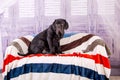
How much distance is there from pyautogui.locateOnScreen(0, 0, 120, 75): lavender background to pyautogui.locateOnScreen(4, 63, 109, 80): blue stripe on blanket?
120cm

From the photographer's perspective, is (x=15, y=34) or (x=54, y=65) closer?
(x=54, y=65)

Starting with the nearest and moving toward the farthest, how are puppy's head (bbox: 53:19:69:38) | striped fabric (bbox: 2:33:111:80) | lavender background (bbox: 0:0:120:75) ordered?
striped fabric (bbox: 2:33:111:80), puppy's head (bbox: 53:19:69:38), lavender background (bbox: 0:0:120:75)

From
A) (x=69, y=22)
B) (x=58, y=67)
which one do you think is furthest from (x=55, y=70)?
(x=69, y=22)

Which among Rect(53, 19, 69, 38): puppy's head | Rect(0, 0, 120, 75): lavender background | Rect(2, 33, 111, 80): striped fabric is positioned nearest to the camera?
Rect(2, 33, 111, 80): striped fabric

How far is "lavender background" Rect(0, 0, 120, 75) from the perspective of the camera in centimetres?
382

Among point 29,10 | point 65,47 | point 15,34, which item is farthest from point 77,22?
point 15,34

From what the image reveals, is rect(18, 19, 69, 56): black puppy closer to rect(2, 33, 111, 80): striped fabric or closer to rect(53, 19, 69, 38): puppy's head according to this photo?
rect(53, 19, 69, 38): puppy's head

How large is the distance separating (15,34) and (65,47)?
0.94 m

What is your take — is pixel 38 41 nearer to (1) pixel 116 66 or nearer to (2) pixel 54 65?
(2) pixel 54 65

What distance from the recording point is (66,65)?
2.73 meters

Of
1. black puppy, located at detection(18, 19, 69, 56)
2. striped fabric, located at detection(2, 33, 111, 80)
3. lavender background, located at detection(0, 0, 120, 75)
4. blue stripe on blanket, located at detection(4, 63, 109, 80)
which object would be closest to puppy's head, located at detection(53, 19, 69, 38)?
black puppy, located at detection(18, 19, 69, 56)

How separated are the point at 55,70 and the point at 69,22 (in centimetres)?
132

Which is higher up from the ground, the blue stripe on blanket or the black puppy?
the black puppy

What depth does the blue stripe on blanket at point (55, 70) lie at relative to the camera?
8.91 ft
